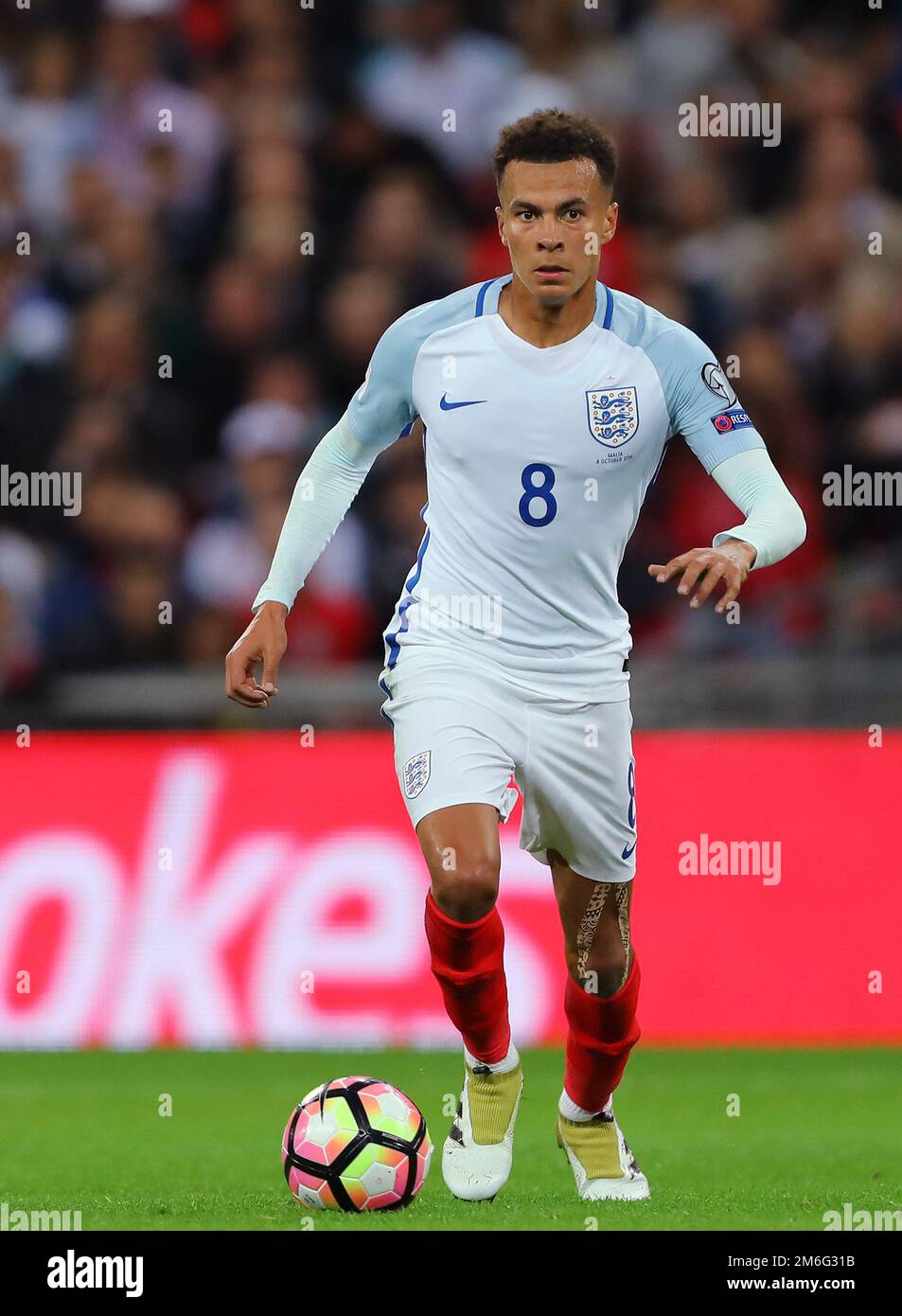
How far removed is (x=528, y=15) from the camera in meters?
11.4

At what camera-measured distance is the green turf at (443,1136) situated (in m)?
4.93

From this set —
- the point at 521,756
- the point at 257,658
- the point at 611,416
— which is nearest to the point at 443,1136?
the point at 521,756

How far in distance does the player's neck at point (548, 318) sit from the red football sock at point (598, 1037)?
5.09 feet

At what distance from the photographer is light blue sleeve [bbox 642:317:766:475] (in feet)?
17.0

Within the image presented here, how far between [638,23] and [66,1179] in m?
7.95

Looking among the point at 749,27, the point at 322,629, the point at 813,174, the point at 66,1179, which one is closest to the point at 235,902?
the point at 322,629

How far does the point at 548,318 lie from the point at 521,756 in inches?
42.5

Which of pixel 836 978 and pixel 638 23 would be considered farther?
pixel 638 23

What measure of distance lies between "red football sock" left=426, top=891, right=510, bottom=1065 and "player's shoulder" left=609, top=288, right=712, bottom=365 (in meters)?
1.43

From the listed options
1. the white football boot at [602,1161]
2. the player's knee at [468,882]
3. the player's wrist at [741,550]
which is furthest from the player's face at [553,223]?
the white football boot at [602,1161]

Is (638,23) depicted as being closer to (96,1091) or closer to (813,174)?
(813,174)

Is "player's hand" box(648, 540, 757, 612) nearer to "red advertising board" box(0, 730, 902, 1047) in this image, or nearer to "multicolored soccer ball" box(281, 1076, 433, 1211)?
"multicolored soccer ball" box(281, 1076, 433, 1211)

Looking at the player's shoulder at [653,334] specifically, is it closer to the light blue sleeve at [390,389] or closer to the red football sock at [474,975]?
the light blue sleeve at [390,389]

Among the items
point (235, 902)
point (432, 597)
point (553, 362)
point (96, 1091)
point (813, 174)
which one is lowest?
point (96, 1091)
